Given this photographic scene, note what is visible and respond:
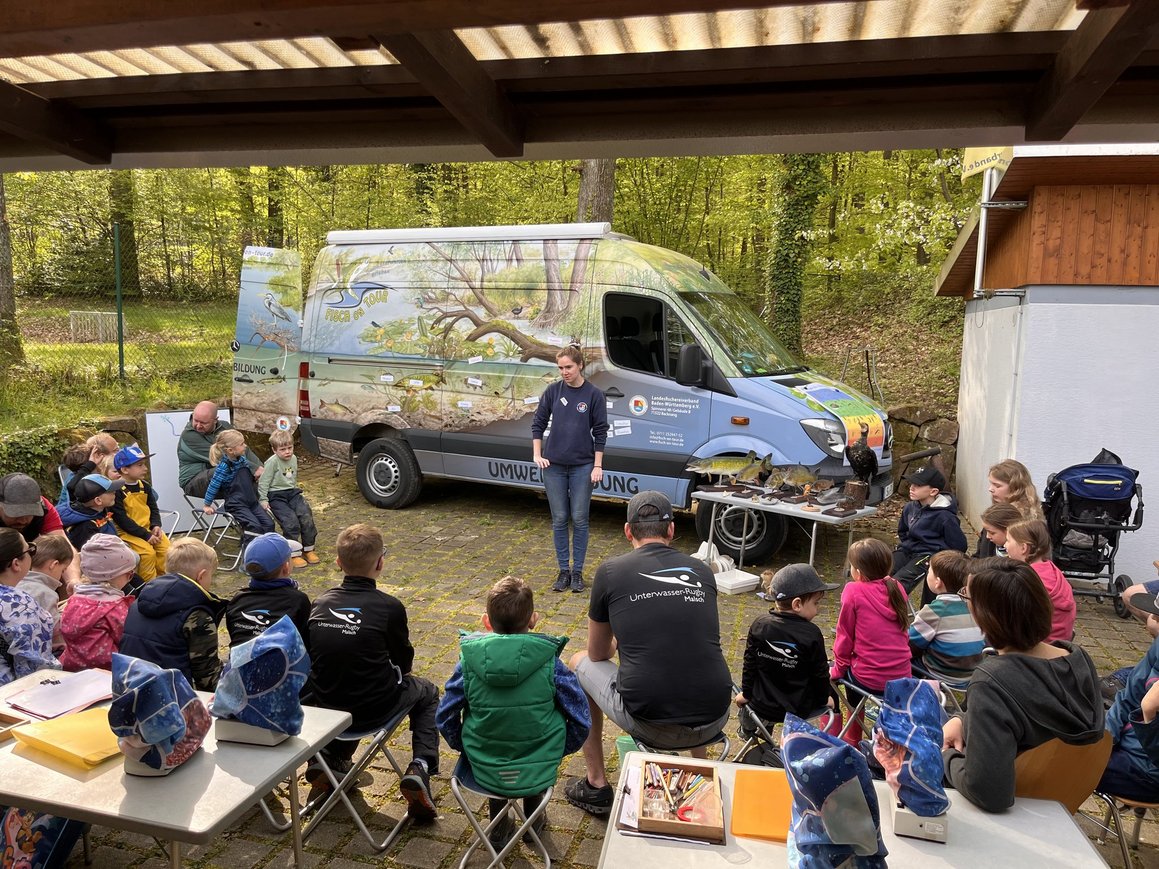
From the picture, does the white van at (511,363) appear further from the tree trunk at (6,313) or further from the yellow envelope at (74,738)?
the yellow envelope at (74,738)

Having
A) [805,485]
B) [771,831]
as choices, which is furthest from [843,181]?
[771,831]

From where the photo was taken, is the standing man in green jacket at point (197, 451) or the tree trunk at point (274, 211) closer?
the standing man in green jacket at point (197, 451)

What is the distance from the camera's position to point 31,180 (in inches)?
563

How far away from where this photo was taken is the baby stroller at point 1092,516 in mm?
6824

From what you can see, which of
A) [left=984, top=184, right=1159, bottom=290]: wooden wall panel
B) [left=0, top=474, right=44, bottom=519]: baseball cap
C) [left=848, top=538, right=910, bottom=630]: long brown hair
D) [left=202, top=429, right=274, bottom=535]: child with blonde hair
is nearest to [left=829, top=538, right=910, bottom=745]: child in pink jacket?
[left=848, top=538, right=910, bottom=630]: long brown hair

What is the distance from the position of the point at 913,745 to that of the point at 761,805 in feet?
1.51

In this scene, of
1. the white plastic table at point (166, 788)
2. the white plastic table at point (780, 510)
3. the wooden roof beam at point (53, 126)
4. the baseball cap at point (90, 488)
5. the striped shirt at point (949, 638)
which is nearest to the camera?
the white plastic table at point (166, 788)

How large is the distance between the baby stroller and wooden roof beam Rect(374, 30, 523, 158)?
5697 mm

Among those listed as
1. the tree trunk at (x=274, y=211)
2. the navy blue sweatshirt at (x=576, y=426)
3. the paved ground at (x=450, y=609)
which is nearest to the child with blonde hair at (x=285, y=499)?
the paved ground at (x=450, y=609)

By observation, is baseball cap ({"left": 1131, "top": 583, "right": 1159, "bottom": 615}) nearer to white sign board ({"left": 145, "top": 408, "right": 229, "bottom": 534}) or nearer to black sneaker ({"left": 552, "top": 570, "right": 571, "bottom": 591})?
black sneaker ({"left": 552, "top": 570, "right": 571, "bottom": 591})

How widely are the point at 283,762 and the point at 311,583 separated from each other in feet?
14.9

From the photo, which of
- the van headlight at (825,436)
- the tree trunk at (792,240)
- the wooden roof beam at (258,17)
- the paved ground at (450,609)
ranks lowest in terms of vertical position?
the paved ground at (450,609)

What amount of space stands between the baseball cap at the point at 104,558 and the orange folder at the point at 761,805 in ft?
9.37

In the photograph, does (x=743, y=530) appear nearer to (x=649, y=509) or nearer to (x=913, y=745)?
(x=649, y=509)
